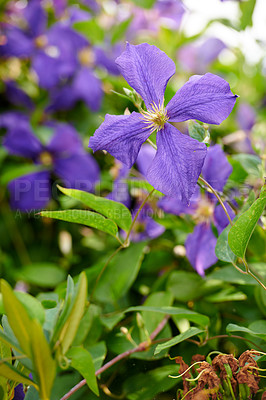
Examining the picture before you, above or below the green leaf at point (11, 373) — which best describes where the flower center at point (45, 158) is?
below

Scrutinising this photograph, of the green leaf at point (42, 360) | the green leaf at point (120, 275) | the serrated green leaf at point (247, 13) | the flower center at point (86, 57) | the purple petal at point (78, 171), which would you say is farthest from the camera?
the flower center at point (86, 57)

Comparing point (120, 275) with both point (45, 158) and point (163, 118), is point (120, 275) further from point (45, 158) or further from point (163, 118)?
point (45, 158)

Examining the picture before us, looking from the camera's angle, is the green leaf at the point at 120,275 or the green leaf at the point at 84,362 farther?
the green leaf at the point at 120,275

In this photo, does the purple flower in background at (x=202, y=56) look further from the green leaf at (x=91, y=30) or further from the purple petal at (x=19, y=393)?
the purple petal at (x=19, y=393)

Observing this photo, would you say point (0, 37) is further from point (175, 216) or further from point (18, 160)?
point (175, 216)

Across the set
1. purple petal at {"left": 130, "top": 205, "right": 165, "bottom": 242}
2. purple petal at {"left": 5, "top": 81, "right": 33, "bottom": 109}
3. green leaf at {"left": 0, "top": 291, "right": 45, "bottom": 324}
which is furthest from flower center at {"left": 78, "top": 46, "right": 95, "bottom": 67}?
green leaf at {"left": 0, "top": 291, "right": 45, "bottom": 324}

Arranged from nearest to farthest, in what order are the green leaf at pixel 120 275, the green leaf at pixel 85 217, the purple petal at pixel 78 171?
the green leaf at pixel 85 217
the green leaf at pixel 120 275
the purple petal at pixel 78 171

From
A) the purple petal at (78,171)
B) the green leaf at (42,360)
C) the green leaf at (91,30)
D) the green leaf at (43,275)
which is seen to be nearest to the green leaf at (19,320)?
the green leaf at (42,360)

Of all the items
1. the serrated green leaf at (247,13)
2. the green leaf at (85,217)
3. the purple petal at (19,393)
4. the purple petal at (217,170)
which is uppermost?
the serrated green leaf at (247,13)
